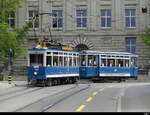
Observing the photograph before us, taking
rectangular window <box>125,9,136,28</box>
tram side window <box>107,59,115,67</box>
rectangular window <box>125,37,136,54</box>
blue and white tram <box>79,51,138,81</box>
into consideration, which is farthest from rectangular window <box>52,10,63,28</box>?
tram side window <box>107,59,115,67</box>

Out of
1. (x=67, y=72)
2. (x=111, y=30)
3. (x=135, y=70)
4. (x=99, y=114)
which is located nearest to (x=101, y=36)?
(x=111, y=30)

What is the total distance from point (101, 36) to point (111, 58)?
27.4 meters

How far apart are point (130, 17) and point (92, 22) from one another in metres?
5.65

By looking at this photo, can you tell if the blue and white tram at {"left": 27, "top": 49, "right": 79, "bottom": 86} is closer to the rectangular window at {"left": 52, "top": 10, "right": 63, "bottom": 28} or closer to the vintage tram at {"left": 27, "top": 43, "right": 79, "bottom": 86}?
the vintage tram at {"left": 27, "top": 43, "right": 79, "bottom": 86}

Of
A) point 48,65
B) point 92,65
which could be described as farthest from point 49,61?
point 92,65

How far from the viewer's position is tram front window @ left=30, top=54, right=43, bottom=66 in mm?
40000

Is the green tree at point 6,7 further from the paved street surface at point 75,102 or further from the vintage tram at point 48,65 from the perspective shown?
the paved street surface at point 75,102

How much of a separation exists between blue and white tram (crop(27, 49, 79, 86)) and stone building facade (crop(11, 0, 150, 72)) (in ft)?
111

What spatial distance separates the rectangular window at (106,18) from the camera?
78.2 m

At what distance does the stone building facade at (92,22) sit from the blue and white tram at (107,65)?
78.8 ft

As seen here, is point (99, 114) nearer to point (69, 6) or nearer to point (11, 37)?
point (11, 37)

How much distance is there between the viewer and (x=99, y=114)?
1738 centimetres

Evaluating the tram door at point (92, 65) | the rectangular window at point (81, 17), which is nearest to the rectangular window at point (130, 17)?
the rectangular window at point (81, 17)

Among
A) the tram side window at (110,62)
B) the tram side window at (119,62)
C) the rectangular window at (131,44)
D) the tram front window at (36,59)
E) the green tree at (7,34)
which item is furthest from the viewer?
the rectangular window at (131,44)
